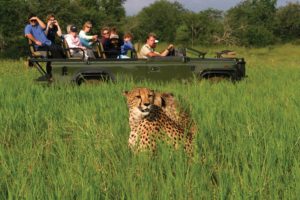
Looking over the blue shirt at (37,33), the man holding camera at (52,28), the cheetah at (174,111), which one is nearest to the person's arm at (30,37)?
the blue shirt at (37,33)

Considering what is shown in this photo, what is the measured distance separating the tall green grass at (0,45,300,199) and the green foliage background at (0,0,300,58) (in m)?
23.5

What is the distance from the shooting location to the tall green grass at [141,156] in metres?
2.76

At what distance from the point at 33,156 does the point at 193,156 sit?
4.05 ft

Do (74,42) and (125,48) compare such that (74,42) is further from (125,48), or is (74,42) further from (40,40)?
(125,48)

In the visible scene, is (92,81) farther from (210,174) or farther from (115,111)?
(210,174)

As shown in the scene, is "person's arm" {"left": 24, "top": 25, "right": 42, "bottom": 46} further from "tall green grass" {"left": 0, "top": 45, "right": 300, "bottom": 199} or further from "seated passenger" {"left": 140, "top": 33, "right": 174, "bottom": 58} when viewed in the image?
"tall green grass" {"left": 0, "top": 45, "right": 300, "bottom": 199}

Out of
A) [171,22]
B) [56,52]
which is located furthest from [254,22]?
[56,52]

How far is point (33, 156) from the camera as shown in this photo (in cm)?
360

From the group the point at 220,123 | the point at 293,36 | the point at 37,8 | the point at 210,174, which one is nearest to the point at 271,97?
the point at 220,123

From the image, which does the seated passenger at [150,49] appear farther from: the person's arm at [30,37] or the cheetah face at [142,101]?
the cheetah face at [142,101]

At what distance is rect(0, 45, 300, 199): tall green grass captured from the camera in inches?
109

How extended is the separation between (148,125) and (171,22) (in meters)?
51.5

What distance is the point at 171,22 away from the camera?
178 feet

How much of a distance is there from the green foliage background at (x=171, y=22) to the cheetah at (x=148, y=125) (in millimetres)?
25499
